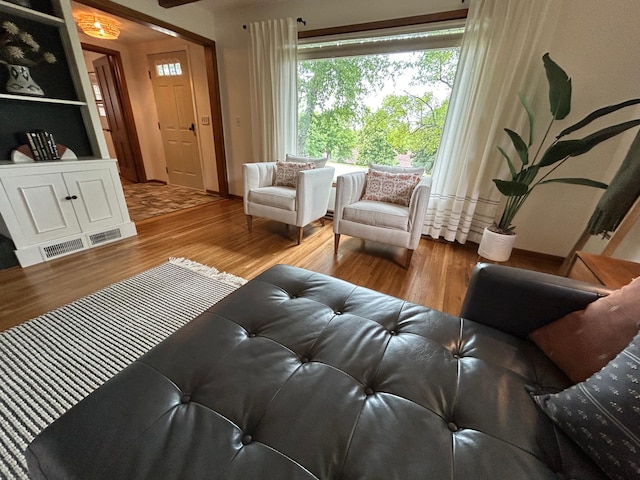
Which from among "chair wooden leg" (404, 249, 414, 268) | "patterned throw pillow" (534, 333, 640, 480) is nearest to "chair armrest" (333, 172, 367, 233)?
"chair wooden leg" (404, 249, 414, 268)

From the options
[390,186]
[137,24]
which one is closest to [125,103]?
[137,24]

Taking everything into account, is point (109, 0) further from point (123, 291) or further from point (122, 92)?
point (123, 291)

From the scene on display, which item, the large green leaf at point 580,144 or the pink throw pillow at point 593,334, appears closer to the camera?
the pink throw pillow at point 593,334

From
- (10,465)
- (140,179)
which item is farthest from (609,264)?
(140,179)

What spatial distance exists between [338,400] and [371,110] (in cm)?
288

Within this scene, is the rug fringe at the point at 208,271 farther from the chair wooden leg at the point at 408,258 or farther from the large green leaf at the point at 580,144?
the large green leaf at the point at 580,144

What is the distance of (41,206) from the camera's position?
194 cm

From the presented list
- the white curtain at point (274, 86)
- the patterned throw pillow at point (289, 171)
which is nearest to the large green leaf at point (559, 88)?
the patterned throw pillow at point (289, 171)

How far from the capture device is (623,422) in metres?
0.47

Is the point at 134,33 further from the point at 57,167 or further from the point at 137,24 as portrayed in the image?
the point at 57,167

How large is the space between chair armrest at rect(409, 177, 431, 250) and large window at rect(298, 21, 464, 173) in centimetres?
97

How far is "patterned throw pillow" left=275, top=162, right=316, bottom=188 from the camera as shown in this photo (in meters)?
2.69

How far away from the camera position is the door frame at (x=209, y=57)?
232 cm

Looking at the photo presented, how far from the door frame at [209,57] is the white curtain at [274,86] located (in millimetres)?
677
